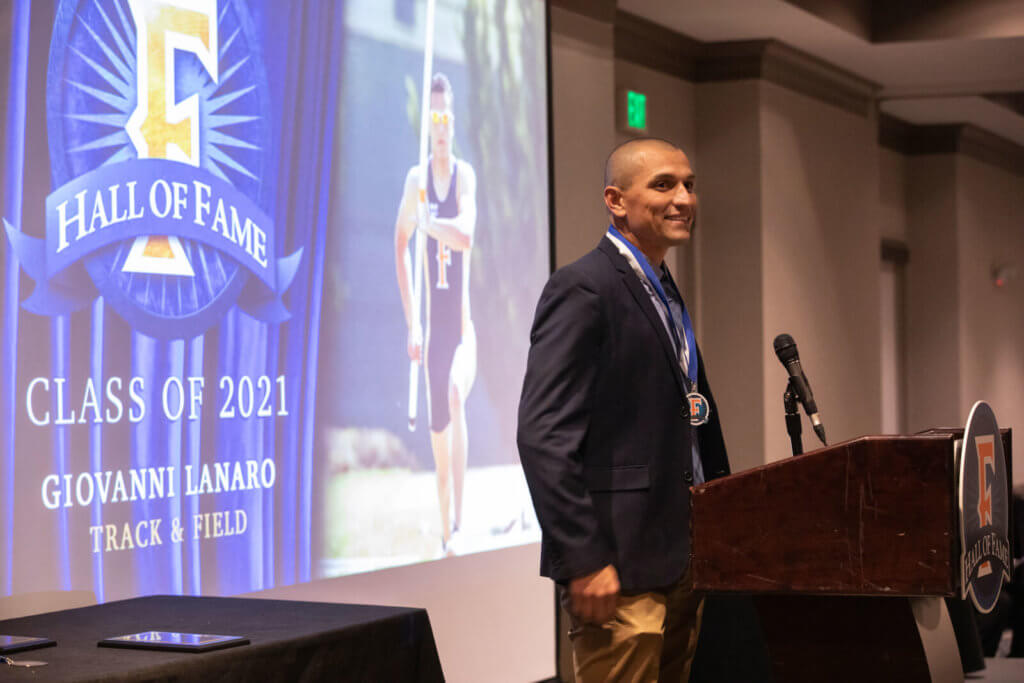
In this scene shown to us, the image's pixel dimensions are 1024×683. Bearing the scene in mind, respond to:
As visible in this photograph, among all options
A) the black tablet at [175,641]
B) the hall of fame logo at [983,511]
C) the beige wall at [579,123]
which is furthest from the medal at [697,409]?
the beige wall at [579,123]

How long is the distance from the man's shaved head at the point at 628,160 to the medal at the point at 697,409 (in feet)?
1.23

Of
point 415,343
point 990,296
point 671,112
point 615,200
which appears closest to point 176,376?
point 415,343

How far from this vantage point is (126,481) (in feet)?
9.48

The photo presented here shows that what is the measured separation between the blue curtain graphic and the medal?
4.40 feet

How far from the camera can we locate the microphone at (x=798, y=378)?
2.30 m

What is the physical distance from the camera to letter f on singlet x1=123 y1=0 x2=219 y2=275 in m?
2.92

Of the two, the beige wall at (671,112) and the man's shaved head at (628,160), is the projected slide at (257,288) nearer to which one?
the man's shaved head at (628,160)

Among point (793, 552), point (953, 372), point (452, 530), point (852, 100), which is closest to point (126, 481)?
point (452, 530)

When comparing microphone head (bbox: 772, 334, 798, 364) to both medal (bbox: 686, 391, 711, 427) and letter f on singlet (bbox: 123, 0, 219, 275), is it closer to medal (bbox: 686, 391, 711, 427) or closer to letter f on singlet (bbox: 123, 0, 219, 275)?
medal (bbox: 686, 391, 711, 427)

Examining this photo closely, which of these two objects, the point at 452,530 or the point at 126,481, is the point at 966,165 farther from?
the point at 126,481

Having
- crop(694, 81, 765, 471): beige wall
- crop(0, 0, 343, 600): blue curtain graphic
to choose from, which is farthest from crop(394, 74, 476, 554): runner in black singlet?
crop(694, 81, 765, 471): beige wall

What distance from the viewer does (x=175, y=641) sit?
6.47ft

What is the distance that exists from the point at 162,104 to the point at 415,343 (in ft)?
3.74

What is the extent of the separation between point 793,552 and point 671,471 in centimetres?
34
